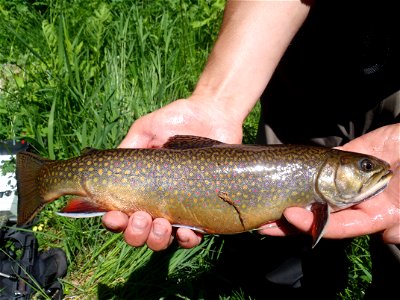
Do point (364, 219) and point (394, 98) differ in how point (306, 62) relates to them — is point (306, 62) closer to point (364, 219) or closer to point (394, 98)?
point (394, 98)

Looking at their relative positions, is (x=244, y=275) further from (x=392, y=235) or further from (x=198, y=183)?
(x=392, y=235)

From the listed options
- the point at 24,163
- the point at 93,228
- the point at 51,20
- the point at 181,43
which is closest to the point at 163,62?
the point at 181,43

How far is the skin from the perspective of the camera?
10.1ft

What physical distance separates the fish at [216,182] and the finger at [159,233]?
0.22 ft

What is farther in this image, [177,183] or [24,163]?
[24,163]

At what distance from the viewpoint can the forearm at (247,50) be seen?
3.25 meters

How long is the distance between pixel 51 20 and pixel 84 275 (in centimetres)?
350

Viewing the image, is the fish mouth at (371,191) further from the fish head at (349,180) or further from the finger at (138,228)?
the finger at (138,228)

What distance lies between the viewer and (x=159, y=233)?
277cm

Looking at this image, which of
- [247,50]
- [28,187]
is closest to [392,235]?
[247,50]

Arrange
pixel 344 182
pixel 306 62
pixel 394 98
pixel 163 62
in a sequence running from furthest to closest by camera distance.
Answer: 1. pixel 163 62
2. pixel 306 62
3. pixel 394 98
4. pixel 344 182

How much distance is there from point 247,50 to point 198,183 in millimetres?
1219

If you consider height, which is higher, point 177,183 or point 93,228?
point 177,183

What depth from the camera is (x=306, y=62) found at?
340 cm
